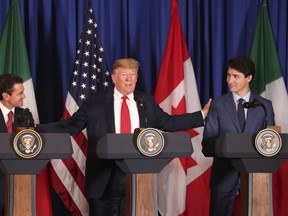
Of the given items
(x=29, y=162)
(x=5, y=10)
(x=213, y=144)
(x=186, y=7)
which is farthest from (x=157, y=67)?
(x=29, y=162)

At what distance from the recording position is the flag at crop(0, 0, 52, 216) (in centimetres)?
495

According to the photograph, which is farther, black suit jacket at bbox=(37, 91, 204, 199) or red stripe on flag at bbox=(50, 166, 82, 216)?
red stripe on flag at bbox=(50, 166, 82, 216)

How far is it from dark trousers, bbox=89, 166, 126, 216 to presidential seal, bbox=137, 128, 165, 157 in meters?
0.72

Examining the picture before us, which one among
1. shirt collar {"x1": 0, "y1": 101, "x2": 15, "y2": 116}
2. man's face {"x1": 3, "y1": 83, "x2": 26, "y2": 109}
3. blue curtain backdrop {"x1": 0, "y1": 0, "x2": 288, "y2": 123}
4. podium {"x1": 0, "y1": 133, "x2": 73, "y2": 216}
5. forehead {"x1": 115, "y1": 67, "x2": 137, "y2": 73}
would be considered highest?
blue curtain backdrop {"x1": 0, "y1": 0, "x2": 288, "y2": 123}

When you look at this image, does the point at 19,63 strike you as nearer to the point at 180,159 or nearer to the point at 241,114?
the point at 180,159

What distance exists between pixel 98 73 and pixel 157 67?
0.70 meters

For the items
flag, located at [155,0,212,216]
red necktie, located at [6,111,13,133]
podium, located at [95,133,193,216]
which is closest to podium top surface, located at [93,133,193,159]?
podium, located at [95,133,193,216]

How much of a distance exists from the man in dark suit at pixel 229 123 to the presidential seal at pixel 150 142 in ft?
2.18

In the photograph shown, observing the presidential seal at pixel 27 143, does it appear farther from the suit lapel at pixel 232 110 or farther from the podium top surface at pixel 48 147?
the suit lapel at pixel 232 110

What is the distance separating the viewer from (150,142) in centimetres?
326

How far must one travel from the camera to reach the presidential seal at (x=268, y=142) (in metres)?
3.34

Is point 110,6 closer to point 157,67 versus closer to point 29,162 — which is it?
point 157,67

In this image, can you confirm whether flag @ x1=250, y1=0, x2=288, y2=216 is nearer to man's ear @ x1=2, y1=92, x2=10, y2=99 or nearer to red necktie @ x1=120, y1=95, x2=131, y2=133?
red necktie @ x1=120, y1=95, x2=131, y2=133

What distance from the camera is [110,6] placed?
18.1ft
